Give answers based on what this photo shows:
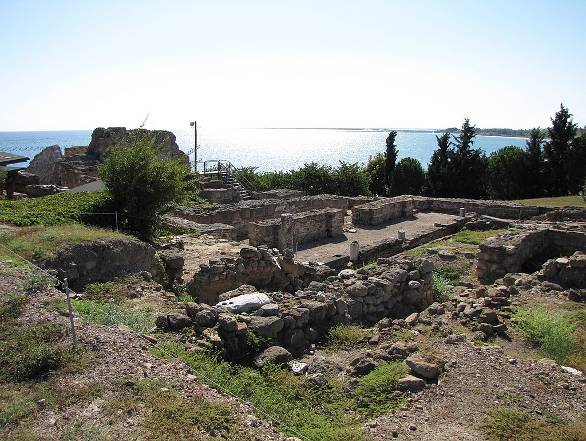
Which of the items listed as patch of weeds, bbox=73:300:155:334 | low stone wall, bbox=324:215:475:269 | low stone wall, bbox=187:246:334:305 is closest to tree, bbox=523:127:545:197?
low stone wall, bbox=324:215:475:269

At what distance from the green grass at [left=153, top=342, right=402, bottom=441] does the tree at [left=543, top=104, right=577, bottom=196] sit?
40.3 m

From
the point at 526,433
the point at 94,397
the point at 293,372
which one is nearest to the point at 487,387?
the point at 526,433

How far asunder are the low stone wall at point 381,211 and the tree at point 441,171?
19015mm

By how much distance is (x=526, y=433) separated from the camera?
562cm

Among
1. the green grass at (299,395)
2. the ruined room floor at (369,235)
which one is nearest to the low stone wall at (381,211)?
the ruined room floor at (369,235)

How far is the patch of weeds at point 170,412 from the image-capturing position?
486cm

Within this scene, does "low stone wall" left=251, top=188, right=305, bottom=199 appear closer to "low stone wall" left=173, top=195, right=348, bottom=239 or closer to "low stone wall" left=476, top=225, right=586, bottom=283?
"low stone wall" left=173, top=195, right=348, bottom=239

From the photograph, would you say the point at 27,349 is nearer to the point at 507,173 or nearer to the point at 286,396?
the point at 286,396

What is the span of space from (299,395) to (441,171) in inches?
1531

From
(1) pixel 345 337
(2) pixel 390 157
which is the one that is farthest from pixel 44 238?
(2) pixel 390 157

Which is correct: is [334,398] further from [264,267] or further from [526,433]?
[264,267]

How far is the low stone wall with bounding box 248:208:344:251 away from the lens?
17.3 meters

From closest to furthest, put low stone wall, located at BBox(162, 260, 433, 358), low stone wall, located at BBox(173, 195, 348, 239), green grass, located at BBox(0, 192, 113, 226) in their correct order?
1. low stone wall, located at BBox(162, 260, 433, 358)
2. green grass, located at BBox(0, 192, 113, 226)
3. low stone wall, located at BBox(173, 195, 348, 239)

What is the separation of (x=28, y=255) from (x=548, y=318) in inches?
403
